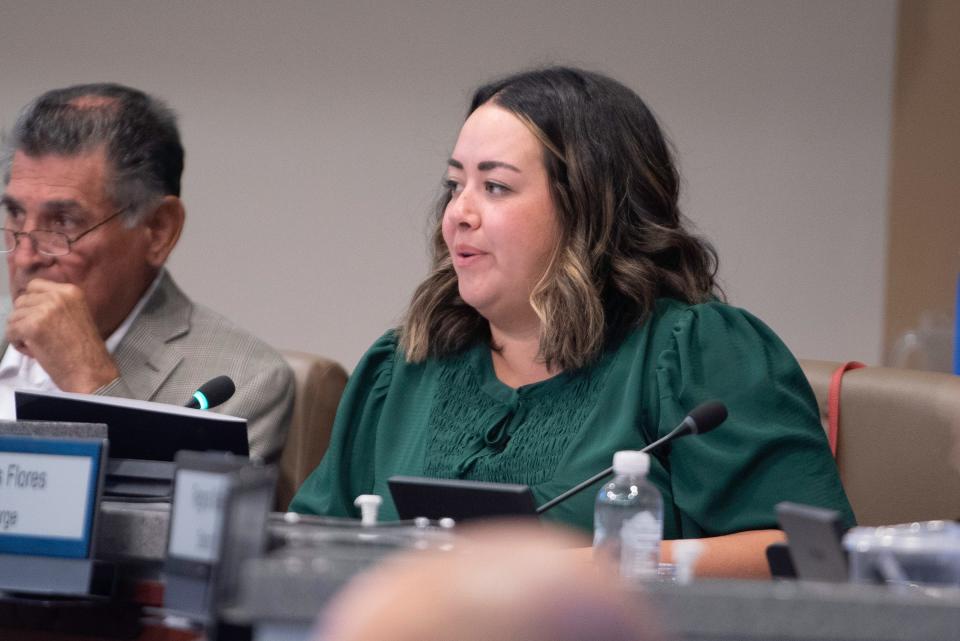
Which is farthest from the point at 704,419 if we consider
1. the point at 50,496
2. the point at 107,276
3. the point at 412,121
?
the point at 412,121

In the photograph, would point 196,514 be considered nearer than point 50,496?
Yes

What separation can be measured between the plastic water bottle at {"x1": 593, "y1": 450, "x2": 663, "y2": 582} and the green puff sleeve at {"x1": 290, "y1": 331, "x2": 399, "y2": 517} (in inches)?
25.5

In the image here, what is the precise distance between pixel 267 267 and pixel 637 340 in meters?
1.80

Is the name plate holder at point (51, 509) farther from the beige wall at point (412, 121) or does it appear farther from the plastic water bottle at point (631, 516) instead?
the beige wall at point (412, 121)

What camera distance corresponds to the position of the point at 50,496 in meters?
1.37

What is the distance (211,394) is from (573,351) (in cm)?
58

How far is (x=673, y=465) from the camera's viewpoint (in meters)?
2.00

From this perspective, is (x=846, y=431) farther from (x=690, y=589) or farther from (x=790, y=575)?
(x=690, y=589)

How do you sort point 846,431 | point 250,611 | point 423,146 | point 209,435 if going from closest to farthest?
point 250,611 → point 209,435 → point 846,431 → point 423,146

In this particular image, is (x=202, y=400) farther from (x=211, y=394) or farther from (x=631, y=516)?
(x=631, y=516)

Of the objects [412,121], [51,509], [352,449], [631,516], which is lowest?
[352,449]

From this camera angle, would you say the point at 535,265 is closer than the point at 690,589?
No

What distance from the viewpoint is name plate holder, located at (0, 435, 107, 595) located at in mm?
1360

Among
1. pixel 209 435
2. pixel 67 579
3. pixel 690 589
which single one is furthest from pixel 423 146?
pixel 690 589
